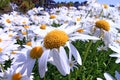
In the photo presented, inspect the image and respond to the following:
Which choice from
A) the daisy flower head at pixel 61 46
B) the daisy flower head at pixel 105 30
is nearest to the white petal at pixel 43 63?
the daisy flower head at pixel 61 46

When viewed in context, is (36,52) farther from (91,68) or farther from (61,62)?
(91,68)

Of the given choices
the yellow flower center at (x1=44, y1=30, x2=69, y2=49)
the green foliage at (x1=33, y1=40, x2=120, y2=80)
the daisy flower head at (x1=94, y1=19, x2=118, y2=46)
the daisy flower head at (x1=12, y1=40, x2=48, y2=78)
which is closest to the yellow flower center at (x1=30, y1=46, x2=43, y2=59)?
the daisy flower head at (x1=12, y1=40, x2=48, y2=78)

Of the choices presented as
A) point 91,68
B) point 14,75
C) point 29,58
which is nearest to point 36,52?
point 29,58

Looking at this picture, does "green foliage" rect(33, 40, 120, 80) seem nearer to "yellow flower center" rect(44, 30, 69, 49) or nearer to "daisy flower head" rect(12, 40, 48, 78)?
"daisy flower head" rect(12, 40, 48, 78)

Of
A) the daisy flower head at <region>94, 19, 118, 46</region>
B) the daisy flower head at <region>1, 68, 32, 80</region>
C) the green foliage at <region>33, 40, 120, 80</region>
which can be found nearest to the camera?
the daisy flower head at <region>1, 68, 32, 80</region>

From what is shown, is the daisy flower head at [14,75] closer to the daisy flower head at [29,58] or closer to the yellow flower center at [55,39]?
the daisy flower head at [29,58]
